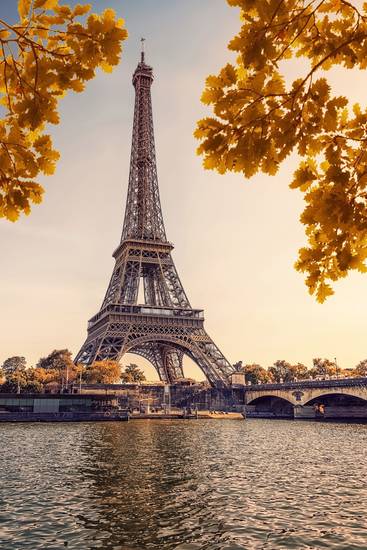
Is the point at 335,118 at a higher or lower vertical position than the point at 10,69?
lower

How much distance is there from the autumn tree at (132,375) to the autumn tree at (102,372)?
2747 cm

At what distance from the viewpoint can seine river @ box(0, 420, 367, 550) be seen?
44.9ft

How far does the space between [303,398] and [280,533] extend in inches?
2893

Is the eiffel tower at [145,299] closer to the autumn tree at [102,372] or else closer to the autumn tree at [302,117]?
the autumn tree at [102,372]

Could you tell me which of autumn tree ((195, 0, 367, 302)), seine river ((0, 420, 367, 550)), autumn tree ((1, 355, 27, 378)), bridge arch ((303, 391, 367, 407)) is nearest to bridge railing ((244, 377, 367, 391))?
bridge arch ((303, 391, 367, 407))

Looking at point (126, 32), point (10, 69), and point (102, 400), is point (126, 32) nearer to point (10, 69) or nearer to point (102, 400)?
point (10, 69)

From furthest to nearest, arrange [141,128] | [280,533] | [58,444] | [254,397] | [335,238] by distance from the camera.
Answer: [141,128] → [254,397] → [58,444] → [280,533] → [335,238]

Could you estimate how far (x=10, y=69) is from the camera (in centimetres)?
488

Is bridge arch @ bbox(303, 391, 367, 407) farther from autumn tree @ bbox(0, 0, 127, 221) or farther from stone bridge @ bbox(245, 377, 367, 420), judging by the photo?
autumn tree @ bbox(0, 0, 127, 221)

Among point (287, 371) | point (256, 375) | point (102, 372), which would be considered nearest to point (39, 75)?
point (102, 372)

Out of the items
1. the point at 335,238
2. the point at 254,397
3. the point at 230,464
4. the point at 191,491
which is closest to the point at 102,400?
the point at 254,397

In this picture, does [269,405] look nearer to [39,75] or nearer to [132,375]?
[132,375]

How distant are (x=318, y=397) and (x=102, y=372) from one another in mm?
38957

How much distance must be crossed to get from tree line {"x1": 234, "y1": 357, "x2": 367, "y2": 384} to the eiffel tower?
2789 centimetres
